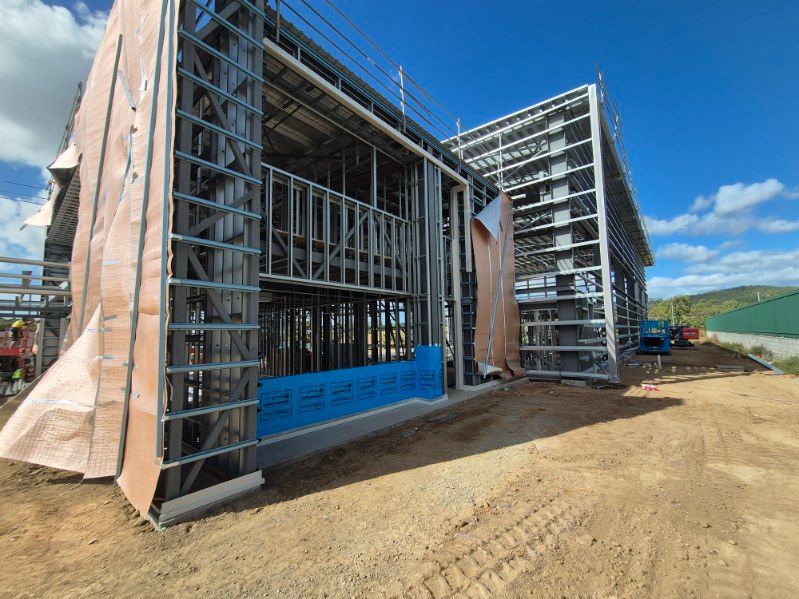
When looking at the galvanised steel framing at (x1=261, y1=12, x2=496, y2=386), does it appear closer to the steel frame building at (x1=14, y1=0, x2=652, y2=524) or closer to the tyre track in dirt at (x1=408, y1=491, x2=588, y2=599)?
the steel frame building at (x1=14, y1=0, x2=652, y2=524)

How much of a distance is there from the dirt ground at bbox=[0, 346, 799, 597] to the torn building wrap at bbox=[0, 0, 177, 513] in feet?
1.98

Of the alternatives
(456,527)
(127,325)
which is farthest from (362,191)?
(456,527)

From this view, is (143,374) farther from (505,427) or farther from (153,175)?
(505,427)

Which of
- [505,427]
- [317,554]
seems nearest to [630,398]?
[505,427]

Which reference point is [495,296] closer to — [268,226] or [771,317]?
[268,226]

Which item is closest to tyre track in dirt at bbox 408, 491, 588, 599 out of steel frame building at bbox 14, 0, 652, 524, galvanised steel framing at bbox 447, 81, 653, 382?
steel frame building at bbox 14, 0, 652, 524

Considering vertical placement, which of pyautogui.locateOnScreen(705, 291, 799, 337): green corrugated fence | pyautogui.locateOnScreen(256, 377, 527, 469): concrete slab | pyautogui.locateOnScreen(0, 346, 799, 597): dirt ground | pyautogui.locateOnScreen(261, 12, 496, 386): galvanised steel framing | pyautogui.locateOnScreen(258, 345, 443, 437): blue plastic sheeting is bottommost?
pyautogui.locateOnScreen(0, 346, 799, 597): dirt ground

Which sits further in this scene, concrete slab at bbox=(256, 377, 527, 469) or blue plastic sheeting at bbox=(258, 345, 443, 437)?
blue plastic sheeting at bbox=(258, 345, 443, 437)

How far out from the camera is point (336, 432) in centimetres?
659

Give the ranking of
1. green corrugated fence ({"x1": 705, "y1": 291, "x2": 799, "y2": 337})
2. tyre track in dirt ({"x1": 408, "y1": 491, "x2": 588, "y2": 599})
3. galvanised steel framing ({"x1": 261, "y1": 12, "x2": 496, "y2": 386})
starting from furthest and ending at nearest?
green corrugated fence ({"x1": 705, "y1": 291, "x2": 799, "y2": 337}) < galvanised steel framing ({"x1": 261, "y1": 12, "x2": 496, "y2": 386}) < tyre track in dirt ({"x1": 408, "y1": 491, "x2": 588, "y2": 599})

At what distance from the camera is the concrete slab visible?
18.0 feet

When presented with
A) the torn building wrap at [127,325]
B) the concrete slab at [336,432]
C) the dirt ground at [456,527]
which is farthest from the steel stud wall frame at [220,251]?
the concrete slab at [336,432]

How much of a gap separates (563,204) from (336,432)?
1108cm

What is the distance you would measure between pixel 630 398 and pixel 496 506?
7983 mm
